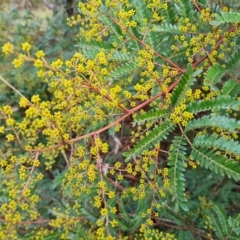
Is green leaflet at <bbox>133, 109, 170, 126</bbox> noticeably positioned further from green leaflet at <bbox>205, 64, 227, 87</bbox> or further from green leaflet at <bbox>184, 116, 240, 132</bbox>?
green leaflet at <bbox>205, 64, 227, 87</bbox>

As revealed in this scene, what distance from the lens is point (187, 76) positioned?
49.1 inches

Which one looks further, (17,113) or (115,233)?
(17,113)

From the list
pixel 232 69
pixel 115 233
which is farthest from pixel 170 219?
pixel 232 69

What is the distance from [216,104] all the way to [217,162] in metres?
0.19

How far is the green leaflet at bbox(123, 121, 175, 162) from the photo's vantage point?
1.26m

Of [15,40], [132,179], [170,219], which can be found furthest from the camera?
[15,40]

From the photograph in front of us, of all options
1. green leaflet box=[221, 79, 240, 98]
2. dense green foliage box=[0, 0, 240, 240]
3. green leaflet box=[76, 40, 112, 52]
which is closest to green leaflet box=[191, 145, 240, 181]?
dense green foliage box=[0, 0, 240, 240]

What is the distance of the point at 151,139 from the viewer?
1.27 metres

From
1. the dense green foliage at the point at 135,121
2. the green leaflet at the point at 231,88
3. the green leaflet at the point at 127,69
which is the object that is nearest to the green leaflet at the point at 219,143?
the dense green foliage at the point at 135,121

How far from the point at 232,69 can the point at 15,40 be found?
5.93ft

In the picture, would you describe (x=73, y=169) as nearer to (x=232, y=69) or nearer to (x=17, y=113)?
(x=232, y=69)

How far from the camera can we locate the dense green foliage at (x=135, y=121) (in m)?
1.26

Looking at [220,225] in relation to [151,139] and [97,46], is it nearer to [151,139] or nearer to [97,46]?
[151,139]

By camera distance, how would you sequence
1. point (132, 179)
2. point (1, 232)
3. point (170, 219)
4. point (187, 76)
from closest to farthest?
point (187, 76)
point (1, 232)
point (170, 219)
point (132, 179)
